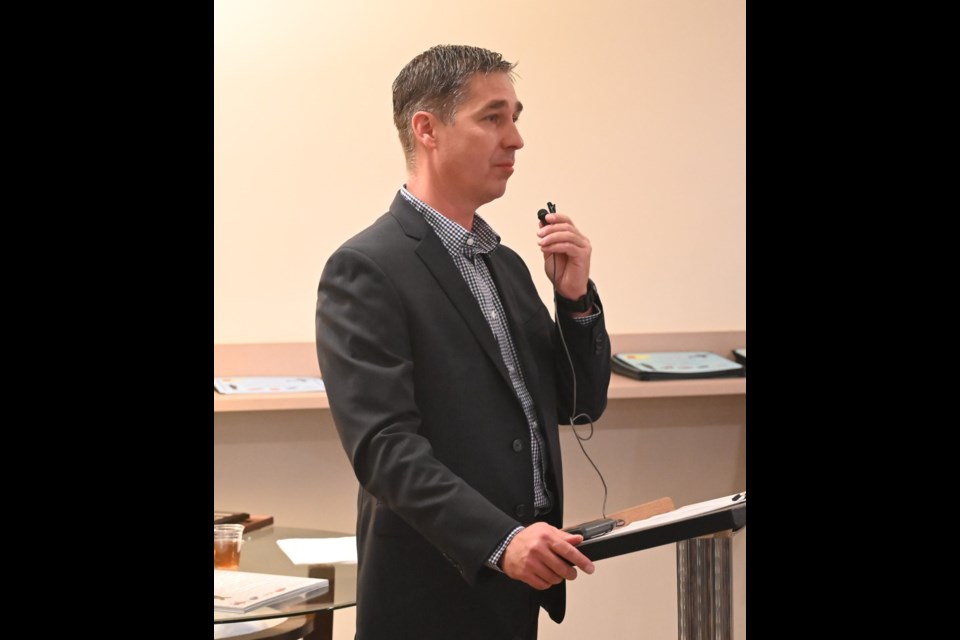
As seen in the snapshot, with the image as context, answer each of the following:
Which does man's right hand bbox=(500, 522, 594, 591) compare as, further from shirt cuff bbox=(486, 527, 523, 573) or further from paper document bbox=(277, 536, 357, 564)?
paper document bbox=(277, 536, 357, 564)

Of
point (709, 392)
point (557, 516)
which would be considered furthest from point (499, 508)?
point (709, 392)

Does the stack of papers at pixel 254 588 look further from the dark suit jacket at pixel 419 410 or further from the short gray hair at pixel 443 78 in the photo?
the short gray hair at pixel 443 78

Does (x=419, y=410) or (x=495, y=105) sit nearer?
(x=419, y=410)

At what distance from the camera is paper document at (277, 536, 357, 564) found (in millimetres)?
2361

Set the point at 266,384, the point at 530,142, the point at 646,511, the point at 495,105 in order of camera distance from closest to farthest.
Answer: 1. the point at 646,511
2. the point at 495,105
3. the point at 266,384
4. the point at 530,142

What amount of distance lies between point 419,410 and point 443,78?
593mm

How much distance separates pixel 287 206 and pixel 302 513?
994 millimetres

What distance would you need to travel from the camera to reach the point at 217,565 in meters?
2.29

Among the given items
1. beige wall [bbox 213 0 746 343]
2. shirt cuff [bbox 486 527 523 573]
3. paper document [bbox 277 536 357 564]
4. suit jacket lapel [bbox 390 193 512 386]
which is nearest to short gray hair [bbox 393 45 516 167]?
suit jacket lapel [bbox 390 193 512 386]

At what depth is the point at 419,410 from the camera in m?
1.65

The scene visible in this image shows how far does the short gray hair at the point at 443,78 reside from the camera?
178 centimetres

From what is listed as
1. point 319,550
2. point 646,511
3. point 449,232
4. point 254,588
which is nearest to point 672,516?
point 646,511

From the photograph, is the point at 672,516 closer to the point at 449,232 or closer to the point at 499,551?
the point at 499,551
